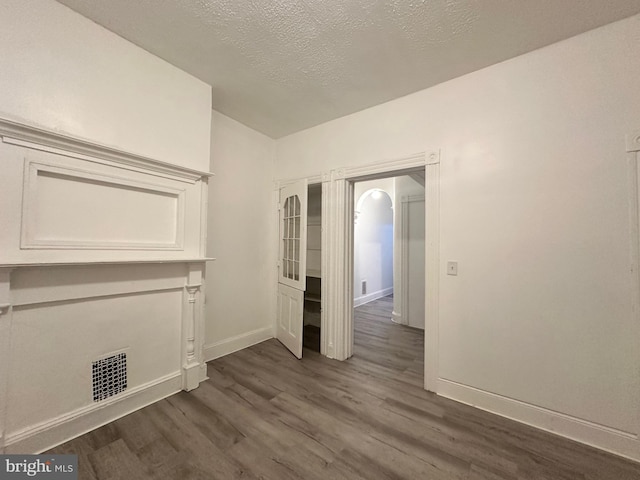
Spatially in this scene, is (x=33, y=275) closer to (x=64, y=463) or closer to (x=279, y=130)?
(x=64, y=463)

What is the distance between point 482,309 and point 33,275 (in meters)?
3.22

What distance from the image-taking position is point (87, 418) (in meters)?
1.68

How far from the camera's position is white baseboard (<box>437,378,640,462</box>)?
5.07 ft

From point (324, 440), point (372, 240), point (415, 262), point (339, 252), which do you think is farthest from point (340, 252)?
point (372, 240)

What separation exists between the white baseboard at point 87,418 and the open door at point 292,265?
50.1 inches

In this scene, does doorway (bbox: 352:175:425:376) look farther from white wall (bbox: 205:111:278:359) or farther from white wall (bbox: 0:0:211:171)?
white wall (bbox: 0:0:211:171)

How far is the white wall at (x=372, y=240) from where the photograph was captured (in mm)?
5383

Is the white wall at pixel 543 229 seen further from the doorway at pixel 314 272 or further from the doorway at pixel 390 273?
the doorway at pixel 314 272

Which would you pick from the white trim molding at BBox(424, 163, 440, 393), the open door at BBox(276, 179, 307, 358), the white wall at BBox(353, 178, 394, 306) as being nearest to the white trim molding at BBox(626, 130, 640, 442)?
the white trim molding at BBox(424, 163, 440, 393)

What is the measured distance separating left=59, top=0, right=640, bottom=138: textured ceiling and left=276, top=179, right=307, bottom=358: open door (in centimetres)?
127

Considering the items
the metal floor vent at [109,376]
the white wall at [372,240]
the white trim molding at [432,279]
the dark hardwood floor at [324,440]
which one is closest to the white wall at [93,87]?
the metal floor vent at [109,376]

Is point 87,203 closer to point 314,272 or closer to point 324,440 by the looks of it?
point 324,440

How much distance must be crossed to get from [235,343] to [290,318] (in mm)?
734

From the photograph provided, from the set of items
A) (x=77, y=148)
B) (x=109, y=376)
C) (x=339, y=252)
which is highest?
(x=77, y=148)
